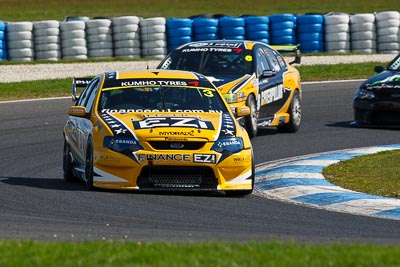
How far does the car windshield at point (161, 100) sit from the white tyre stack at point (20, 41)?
18.2 metres

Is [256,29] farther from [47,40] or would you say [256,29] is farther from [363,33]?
[47,40]

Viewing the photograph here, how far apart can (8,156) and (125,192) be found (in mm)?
3766

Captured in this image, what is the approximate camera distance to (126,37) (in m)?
31.6

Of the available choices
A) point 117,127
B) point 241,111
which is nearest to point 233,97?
point 241,111

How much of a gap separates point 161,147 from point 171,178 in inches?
12.5

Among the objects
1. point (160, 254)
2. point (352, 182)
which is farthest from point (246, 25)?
point (160, 254)

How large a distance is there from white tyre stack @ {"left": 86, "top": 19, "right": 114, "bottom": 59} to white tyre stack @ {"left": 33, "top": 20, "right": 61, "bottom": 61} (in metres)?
0.82

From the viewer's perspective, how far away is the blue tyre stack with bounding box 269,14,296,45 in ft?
105

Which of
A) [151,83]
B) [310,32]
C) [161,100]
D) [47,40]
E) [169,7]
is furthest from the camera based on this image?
[169,7]

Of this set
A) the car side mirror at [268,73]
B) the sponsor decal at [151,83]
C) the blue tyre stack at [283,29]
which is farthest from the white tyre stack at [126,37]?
the sponsor decal at [151,83]

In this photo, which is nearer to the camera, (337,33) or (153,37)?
(153,37)

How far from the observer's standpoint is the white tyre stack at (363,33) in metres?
31.9

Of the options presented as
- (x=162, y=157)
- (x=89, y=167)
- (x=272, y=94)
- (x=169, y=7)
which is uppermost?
(x=162, y=157)

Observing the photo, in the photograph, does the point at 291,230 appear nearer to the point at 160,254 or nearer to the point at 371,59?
the point at 160,254
